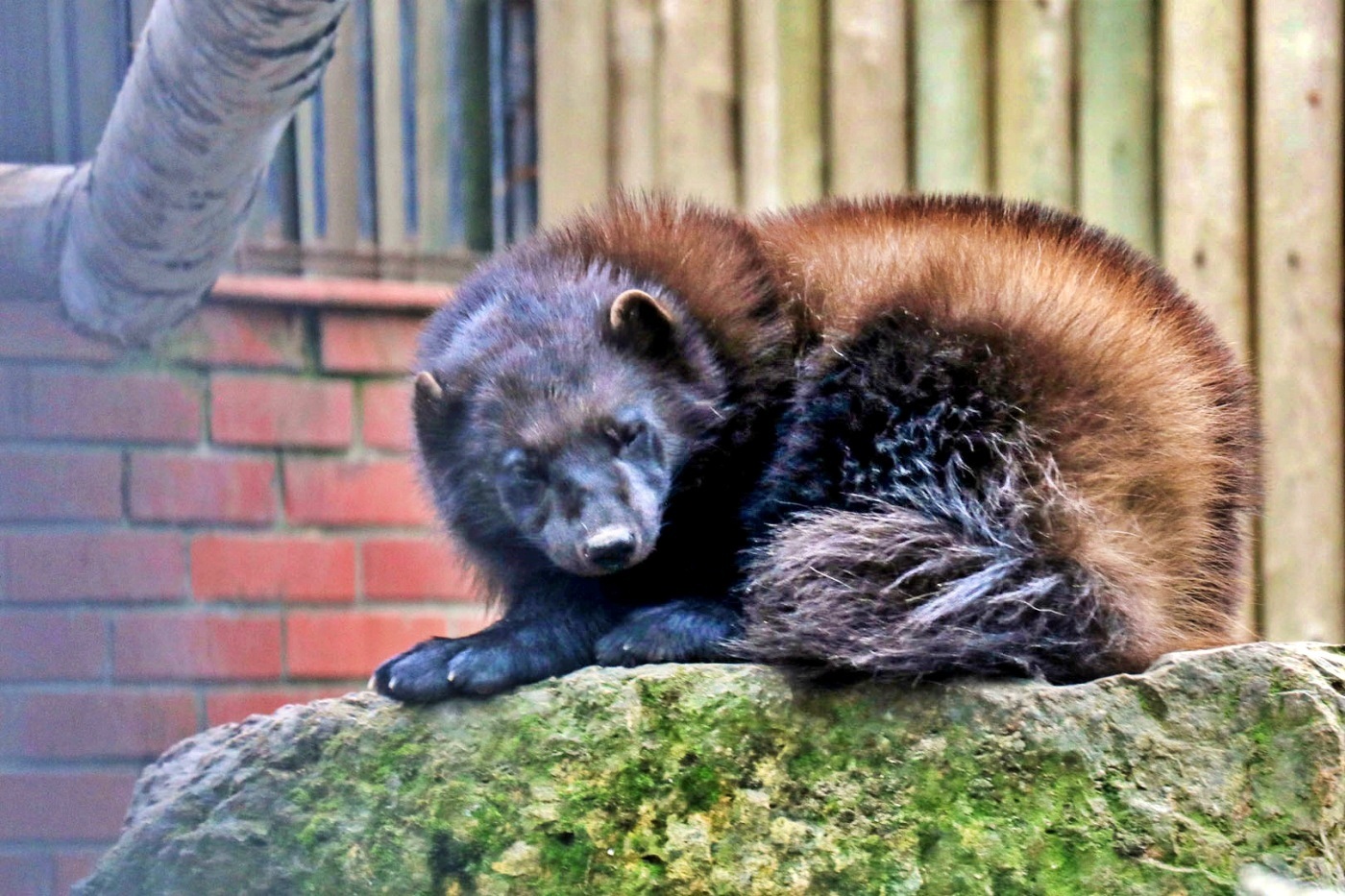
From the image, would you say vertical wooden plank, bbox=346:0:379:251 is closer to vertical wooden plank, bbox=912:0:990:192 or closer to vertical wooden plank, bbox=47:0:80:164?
vertical wooden plank, bbox=47:0:80:164

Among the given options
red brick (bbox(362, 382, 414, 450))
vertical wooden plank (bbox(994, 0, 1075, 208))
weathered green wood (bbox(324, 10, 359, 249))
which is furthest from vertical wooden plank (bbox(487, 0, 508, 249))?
vertical wooden plank (bbox(994, 0, 1075, 208))

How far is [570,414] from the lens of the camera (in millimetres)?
2127

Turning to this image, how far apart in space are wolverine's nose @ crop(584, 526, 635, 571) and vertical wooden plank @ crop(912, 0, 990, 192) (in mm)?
1859

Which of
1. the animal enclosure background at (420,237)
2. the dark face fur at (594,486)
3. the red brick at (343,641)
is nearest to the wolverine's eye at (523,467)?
the dark face fur at (594,486)

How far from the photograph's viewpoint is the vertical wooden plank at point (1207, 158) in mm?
3434

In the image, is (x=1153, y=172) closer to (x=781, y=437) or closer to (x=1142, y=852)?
(x=781, y=437)

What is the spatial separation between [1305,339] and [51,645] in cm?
276

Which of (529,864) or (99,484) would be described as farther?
(99,484)

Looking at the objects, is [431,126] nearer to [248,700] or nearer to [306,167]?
[306,167]

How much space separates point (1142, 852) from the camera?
1593mm

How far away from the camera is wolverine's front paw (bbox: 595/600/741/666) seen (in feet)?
6.30

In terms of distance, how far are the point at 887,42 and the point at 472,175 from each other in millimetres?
1018

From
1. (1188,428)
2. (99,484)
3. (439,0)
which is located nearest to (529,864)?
(1188,428)

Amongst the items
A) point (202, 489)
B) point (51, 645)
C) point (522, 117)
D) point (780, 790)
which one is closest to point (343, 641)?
point (202, 489)
